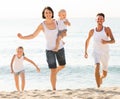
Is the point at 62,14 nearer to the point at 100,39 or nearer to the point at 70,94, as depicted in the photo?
the point at 100,39

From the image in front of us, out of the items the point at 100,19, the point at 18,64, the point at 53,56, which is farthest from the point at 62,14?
the point at 18,64

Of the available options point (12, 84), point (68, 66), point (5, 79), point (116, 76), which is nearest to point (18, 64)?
point (12, 84)

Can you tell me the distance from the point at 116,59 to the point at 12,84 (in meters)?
12.7

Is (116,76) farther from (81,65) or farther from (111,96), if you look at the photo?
(111,96)

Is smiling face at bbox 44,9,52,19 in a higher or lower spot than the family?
higher

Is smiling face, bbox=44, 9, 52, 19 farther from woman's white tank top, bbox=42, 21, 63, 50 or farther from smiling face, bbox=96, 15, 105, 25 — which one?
smiling face, bbox=96, 15, 105, 25

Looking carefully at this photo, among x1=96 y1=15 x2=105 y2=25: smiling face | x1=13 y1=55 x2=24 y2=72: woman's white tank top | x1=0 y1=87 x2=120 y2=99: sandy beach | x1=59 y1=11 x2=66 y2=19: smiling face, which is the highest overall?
x1=59 y1=11 x2=66 y2=19: smiling face

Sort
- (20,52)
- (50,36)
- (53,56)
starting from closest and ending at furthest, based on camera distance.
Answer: (50,36)
(53,56)
(20,52)

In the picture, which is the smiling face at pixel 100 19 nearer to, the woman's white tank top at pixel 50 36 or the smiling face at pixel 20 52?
the woman's white tank top at pixel 50 36

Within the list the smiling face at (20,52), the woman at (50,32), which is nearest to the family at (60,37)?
→ the woman at (50,32)

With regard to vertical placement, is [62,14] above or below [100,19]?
above

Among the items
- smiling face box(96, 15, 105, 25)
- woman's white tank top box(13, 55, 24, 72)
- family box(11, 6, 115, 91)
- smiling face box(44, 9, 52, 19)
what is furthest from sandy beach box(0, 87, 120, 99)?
woman's white tank top box(13, 55, 24, 72)

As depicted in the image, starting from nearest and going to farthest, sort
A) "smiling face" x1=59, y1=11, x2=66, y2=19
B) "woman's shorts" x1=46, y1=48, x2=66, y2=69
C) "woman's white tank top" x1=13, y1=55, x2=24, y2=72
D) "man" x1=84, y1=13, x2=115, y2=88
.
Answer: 1. "woman's shorts" x1=46, y1=48, x2=66, y2=69
2. "man" x1=84, y1=13, x2=115, y2=88
3. "smiling face" x1=59, y1=11, x2=66, y2=19
4. "woman's white tank top" x1=13, y1=55, x2=24, y2=72

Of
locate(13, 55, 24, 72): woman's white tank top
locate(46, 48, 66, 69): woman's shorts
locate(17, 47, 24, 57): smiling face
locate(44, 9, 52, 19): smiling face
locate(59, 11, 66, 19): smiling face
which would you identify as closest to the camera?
locate(44, 9, 52, 19): smiling face
